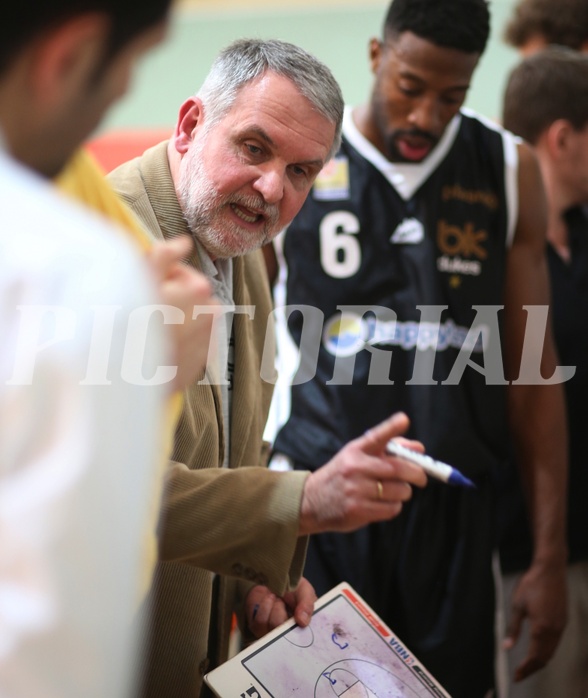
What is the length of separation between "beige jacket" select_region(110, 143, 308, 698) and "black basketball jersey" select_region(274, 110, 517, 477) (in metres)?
0.29

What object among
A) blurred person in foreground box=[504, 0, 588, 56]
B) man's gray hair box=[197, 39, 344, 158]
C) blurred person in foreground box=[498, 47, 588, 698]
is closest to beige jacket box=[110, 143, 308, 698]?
man's gray hair box=[197, 39, 344, 158]

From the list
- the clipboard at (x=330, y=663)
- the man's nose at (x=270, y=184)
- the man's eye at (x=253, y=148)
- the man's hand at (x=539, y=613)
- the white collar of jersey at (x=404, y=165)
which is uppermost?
the white collar of jersey at (x=404, y=165)

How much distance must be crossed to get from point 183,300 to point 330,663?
568 mm

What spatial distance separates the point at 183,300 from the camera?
0.63 metres

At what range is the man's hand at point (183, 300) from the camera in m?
0.62

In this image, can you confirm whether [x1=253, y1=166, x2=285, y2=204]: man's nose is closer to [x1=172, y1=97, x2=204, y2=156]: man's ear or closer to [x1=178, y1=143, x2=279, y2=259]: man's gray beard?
[x1=178, y1=143, x2=279, y2=259]: man's gray beard

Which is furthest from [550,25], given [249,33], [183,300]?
[183,300]

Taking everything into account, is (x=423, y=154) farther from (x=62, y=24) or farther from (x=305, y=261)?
(x=62, y=24)

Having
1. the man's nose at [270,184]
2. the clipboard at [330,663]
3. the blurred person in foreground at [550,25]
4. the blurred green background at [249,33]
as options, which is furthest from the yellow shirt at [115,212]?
the blurred green background at [249,33]

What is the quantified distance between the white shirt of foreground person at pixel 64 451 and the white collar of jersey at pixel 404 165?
1.33 m

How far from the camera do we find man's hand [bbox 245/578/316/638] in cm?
108

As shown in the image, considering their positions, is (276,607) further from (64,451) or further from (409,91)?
(409,91)

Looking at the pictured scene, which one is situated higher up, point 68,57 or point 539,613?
point 68,57

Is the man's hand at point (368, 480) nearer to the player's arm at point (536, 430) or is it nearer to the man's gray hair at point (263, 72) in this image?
the man's gray hair at point (263, 72)
